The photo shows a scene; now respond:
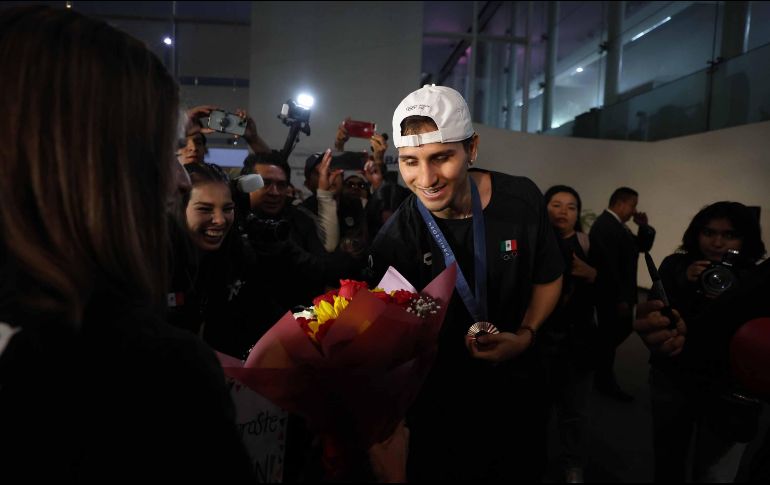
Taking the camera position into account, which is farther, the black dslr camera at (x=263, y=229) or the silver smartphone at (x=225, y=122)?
the silver smartphone at (x=225, y=122)

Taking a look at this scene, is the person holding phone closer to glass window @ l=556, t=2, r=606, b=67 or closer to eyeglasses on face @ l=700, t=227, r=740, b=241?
eyeglasses on face @ l=700, t=227, r=740, b=241

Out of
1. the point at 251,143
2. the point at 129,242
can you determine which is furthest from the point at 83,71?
the point at 251,143

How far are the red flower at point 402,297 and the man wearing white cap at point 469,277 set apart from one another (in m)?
0.44

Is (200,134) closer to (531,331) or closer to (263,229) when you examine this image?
(263,229)

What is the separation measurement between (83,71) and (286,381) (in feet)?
1.98

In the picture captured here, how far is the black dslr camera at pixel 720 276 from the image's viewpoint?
1490 millimetres

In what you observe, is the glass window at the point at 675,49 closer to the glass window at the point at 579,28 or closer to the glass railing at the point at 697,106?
the glass railing at the point at 697,106

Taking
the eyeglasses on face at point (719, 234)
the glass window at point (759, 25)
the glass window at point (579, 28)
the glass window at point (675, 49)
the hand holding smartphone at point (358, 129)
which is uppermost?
the glass window at point (579, 28)

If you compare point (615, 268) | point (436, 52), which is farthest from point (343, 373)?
point (436, 52)

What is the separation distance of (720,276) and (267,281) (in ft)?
5.39

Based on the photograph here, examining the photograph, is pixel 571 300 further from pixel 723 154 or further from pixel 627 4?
pixel 627 4

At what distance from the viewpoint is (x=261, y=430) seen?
985 mm

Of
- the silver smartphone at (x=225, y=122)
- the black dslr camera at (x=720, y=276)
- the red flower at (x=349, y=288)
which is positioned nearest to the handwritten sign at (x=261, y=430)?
the red flower at (x=349, y=288)

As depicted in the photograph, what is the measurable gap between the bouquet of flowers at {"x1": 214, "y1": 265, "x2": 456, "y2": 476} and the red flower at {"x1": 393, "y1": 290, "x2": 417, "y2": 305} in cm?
13
